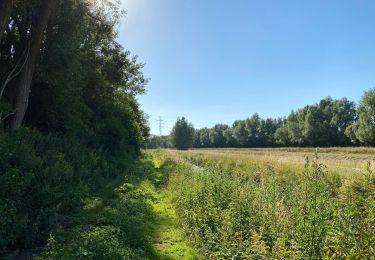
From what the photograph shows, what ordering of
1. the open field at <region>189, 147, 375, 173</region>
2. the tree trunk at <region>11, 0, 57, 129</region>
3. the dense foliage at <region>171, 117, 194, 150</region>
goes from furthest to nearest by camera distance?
the dense foliage at <region>171, 117, 194, 150</region> < the open field at <region>189, 147, 375, 173</region> < the tree trunk at <region>11, 0, 57, 129</region>

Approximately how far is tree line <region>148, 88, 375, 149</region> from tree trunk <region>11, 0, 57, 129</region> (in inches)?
2294

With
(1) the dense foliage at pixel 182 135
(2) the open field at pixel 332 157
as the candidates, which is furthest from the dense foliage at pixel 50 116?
(1) the dense foliage at pixel 182 135

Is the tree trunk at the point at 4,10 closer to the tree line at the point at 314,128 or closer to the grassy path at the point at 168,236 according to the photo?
the grassy path at the point at 168,236

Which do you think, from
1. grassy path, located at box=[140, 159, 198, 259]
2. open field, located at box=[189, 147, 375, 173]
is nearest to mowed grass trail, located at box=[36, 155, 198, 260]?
grassy path, located at box=[140, 159, 198, 259]

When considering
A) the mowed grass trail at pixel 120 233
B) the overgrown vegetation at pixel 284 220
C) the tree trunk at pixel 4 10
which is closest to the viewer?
the overgrown vegetation at pixel 284 220

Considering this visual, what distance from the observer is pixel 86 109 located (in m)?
15.9

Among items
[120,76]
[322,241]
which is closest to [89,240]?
[322,241]

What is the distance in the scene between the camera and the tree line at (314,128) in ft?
191

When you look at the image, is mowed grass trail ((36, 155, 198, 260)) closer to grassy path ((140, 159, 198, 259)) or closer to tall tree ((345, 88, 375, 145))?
grassy path ((140, 159, 198, 259))

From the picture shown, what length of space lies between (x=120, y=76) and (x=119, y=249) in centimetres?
1827

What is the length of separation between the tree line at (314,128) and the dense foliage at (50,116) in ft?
175

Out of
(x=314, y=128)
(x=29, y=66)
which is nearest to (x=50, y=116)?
(x=29, y=66)

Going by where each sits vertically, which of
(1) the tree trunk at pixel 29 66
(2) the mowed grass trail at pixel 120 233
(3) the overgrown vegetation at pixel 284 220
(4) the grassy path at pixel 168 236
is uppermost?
(1) the tree trunk at pixel 29 66

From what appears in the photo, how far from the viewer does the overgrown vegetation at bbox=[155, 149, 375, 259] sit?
370 cm
